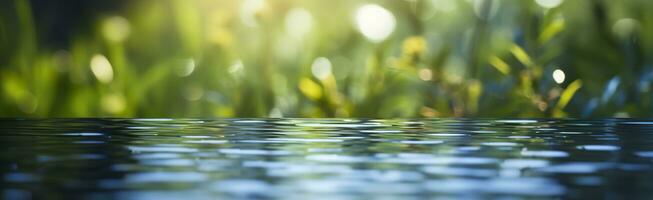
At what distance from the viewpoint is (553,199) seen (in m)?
1.19

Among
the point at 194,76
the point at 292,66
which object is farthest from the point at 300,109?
the point at 194,76

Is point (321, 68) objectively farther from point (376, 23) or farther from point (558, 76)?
point (558, 76)

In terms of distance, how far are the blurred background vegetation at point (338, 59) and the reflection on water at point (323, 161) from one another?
61 cm

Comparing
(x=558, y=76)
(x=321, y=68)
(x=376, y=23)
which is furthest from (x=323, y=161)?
(x=558, y=76)

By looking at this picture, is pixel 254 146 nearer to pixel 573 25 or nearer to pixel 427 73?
pixel 427 73

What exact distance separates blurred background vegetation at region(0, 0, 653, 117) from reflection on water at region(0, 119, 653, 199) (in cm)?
61

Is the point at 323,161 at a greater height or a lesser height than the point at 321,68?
lesser

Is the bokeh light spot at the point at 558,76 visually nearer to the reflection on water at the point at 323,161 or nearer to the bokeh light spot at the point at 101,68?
the reflection on water at the point at 323,161

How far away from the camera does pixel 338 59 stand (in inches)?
140

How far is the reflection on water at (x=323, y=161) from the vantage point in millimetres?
1295

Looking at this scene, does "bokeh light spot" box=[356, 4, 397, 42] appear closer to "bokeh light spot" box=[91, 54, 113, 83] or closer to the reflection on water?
the reflection on water

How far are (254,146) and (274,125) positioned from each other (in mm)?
854

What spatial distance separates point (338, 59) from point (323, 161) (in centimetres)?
183

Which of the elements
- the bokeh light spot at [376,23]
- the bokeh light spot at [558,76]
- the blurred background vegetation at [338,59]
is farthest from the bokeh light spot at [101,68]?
the bokeh light spot at [558,76]
